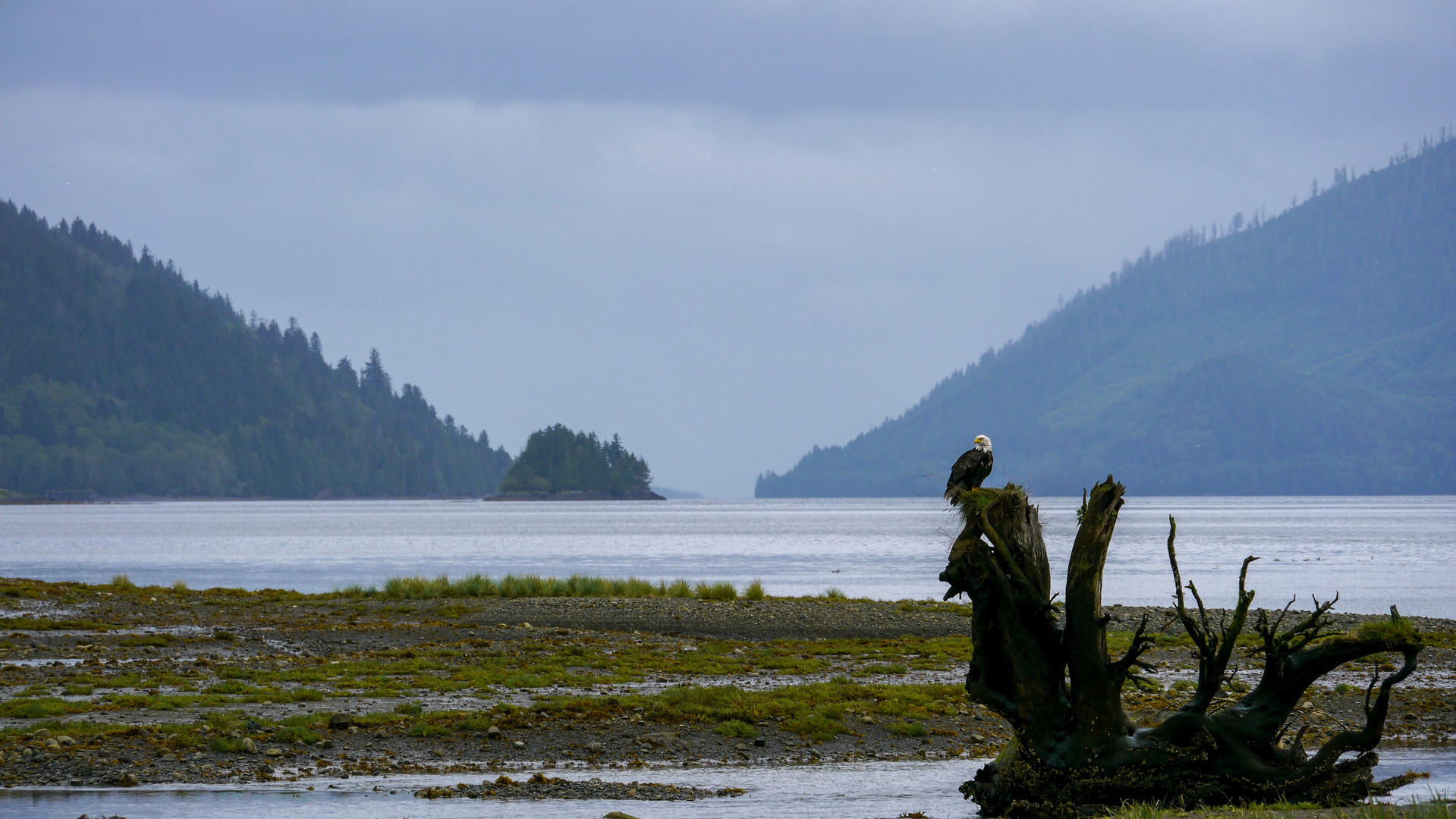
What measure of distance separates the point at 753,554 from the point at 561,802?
6539 centimetres

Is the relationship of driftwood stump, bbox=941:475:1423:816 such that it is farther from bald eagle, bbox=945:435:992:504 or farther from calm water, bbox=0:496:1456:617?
calm water, bbox=0:496:1456:617

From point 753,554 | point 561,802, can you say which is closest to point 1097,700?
point 561,802

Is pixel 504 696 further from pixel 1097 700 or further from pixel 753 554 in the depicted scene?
pixel 753 554

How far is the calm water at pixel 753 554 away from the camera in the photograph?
162ft

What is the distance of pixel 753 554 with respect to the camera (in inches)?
3100

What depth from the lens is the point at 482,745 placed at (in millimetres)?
16391

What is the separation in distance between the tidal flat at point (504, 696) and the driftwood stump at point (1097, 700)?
2.38 feet

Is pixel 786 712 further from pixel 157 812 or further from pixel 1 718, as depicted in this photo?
pixel 1 718

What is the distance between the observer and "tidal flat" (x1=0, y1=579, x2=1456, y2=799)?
15.4 m

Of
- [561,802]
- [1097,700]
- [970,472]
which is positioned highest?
[970,472]

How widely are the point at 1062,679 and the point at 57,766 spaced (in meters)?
11.1

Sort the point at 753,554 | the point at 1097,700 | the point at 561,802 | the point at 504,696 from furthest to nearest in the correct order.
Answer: the point at 753,554, the point at 504,696, the point at 561,802, the point at 1097,700

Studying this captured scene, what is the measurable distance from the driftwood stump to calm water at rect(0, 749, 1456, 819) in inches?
47.3

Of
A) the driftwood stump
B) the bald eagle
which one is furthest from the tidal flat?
the bald eagle
